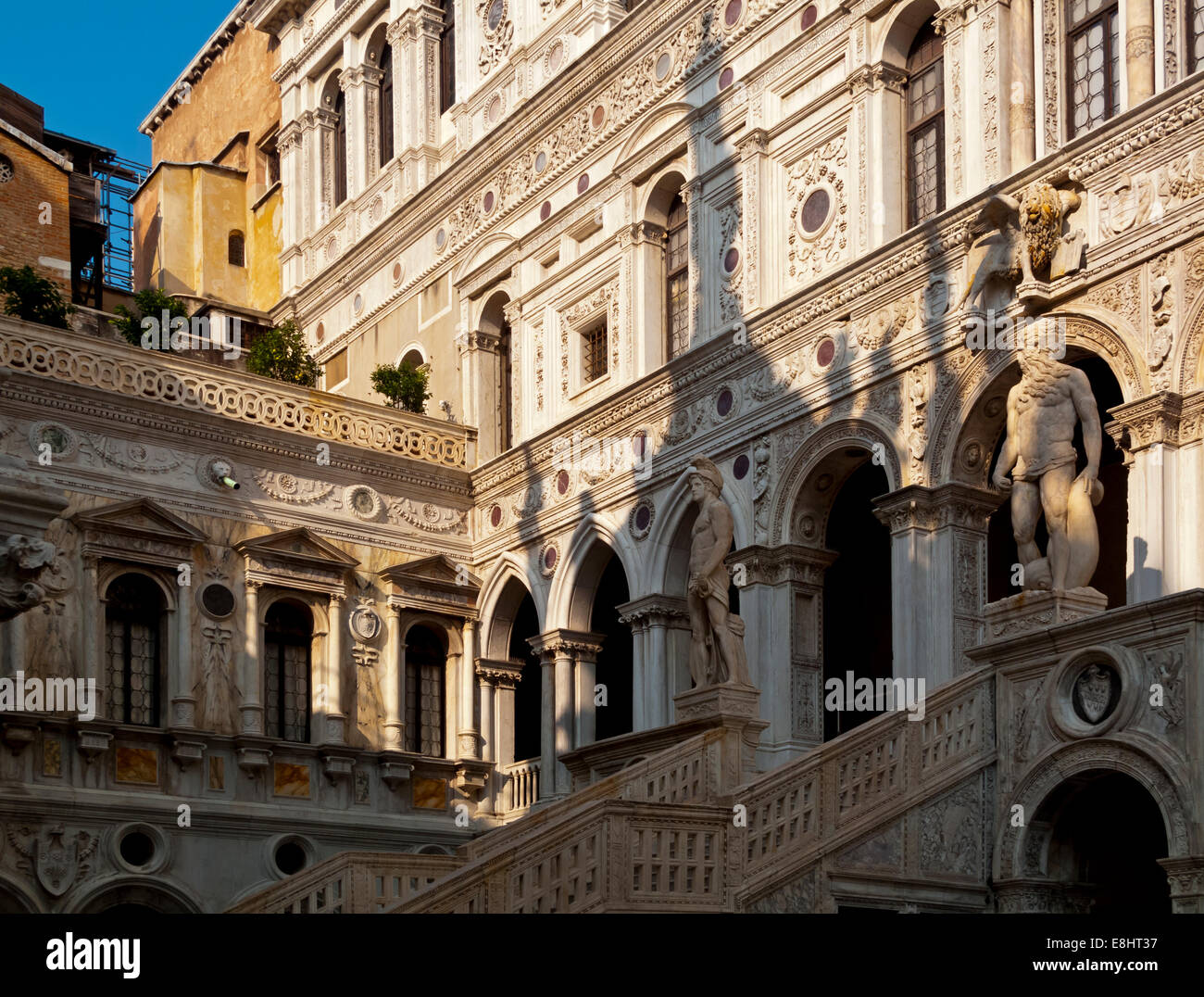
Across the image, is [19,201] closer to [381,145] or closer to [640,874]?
[381,145]

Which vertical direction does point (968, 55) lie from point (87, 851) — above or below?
above

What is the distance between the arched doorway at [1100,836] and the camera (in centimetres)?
1505

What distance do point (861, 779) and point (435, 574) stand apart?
35.9 feet

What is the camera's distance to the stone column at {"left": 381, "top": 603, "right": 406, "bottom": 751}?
79.4ft

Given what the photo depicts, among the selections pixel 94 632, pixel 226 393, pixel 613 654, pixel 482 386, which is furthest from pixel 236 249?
pixel 94 632

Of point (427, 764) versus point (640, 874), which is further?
point (427, 764)

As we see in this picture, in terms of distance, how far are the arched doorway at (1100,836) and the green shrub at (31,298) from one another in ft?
48.0

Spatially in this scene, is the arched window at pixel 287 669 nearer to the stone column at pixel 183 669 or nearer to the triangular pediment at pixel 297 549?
the triangular pediment at pixel 297 549

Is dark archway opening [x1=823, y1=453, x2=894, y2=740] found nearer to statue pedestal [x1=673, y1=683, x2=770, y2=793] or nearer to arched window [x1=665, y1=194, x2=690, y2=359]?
arched window [x1=665, y1=194, x2=690, y2=359]

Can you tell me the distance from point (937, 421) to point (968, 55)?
11.6 ft

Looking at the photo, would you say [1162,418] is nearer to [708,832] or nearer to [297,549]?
[708,832]

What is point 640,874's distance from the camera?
47.0 feet

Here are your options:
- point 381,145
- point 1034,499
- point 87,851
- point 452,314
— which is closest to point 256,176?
point 381,145

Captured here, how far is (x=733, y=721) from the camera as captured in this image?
16469mm
